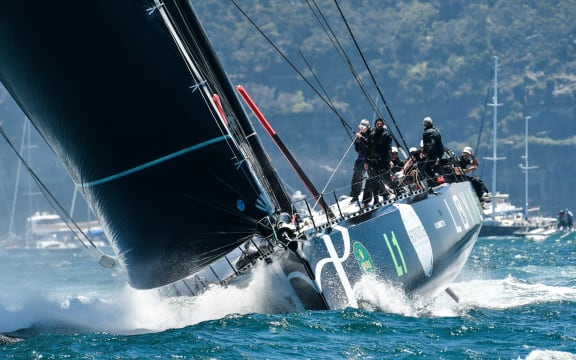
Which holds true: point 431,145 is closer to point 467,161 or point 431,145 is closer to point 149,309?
point 467,161

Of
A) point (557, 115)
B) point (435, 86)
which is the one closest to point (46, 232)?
point (435, 86)

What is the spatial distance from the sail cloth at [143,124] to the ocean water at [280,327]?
22.6 inches

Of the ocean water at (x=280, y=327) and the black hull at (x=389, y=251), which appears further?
the black hull at (x=389, y=251)

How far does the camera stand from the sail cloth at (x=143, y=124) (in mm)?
9039

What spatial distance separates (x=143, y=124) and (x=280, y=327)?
2080mm

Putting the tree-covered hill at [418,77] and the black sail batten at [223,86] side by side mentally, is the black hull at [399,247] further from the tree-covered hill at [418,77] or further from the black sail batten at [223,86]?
the tree-covered hill at [418,77]

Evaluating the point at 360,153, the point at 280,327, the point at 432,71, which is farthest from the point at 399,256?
the point at 432,71

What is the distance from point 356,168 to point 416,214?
30.6 inches

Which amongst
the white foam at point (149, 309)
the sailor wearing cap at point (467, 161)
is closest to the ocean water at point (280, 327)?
the white foam at point (149, 309)

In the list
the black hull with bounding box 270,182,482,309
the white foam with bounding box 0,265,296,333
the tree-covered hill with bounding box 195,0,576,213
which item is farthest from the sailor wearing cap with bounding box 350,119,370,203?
the tree-covered hill with bounding box 195,0,576,213

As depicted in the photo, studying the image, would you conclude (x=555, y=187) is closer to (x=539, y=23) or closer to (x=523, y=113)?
(x=523, y=113)

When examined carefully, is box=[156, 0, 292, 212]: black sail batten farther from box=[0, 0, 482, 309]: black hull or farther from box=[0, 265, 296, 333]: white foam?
box=[0, 265, 296, 333]: white foam

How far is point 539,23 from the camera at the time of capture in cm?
8244

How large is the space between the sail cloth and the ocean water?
574 millimetres
